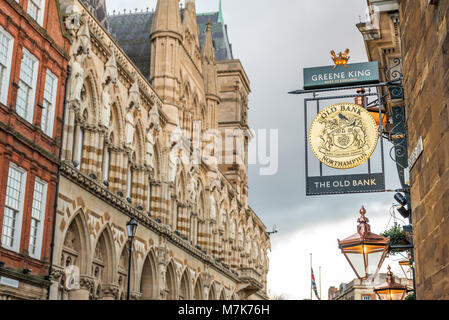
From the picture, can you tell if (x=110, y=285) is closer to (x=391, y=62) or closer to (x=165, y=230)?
(x=165, y=230)

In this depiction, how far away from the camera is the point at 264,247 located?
249 feet

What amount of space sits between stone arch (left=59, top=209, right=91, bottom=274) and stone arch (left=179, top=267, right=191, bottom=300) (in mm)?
15775

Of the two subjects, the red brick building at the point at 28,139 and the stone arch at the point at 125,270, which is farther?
the stone arch at the point at 125,270

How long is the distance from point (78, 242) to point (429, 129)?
68.5 feet

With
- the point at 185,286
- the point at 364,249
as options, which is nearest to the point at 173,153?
the point at 185,286

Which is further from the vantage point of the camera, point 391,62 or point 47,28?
point 47,28

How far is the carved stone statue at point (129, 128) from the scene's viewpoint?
33594 mm

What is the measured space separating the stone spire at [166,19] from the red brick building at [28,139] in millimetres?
18432

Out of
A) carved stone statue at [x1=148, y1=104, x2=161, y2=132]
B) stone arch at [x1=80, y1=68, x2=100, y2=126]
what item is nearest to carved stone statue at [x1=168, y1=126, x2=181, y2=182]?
carved stone statue at [x1=148, y1=104, x2=161, y2=132]

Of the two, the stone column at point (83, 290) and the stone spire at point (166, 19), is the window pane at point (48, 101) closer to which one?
the stone column at point (83, 290)

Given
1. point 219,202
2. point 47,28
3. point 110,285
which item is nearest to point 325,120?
point 47,28

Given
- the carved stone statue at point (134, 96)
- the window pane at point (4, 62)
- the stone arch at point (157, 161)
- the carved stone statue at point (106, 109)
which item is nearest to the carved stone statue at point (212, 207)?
the stone arch at point (157, 161)

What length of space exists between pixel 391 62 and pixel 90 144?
14.9 meters

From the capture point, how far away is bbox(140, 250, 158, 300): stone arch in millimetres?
35875
